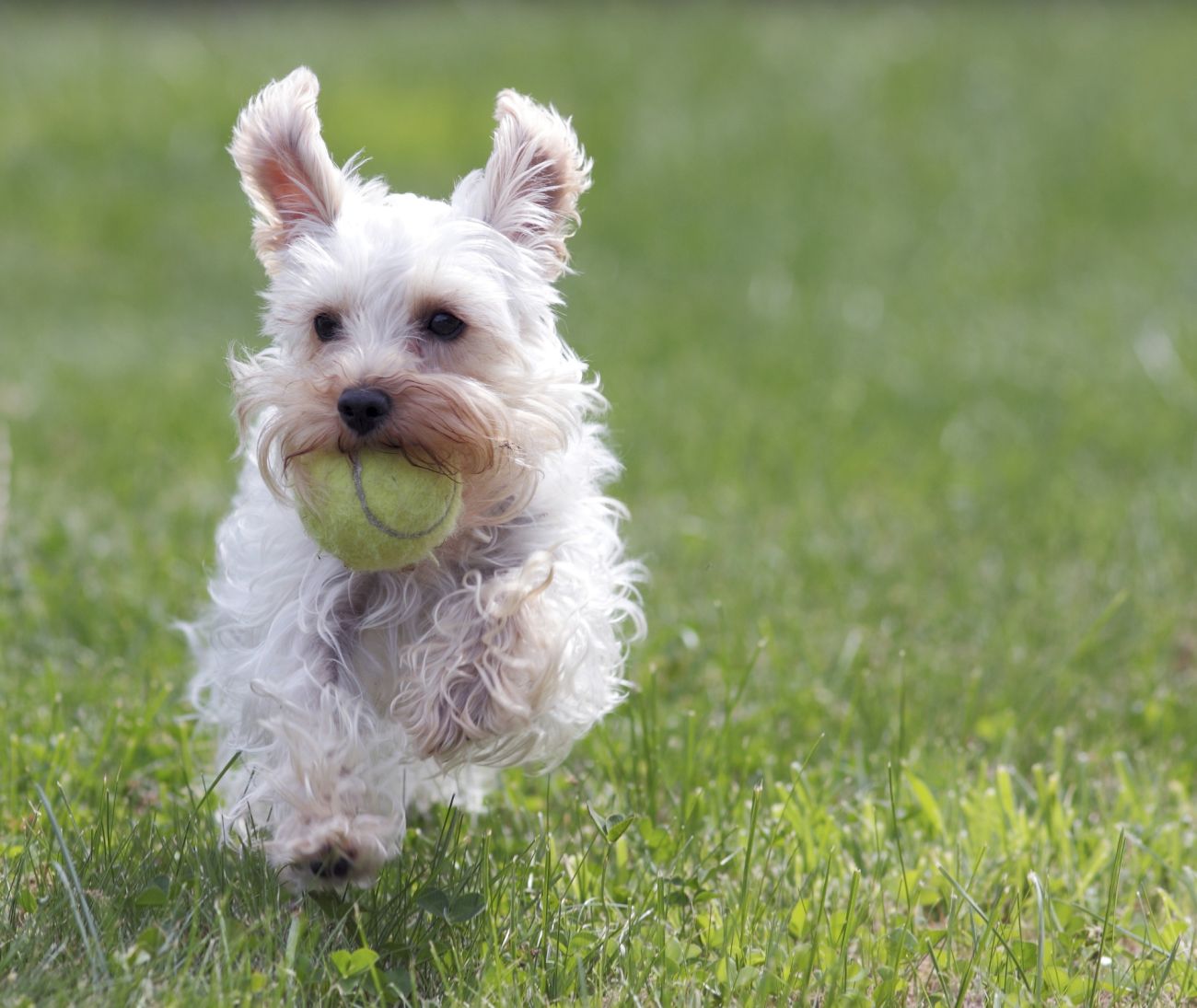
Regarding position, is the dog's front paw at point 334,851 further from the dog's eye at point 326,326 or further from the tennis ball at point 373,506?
the dog's eye at point 326,326

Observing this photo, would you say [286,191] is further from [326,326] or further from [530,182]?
[530,182]

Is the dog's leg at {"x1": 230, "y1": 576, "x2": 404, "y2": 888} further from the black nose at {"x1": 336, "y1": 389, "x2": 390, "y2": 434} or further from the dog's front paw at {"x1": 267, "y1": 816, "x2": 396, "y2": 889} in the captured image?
the black nose at {"x1": 336, "y1": 389, "x2": 390, "y2": 434}

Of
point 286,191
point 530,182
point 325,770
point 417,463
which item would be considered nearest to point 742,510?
point 530,182

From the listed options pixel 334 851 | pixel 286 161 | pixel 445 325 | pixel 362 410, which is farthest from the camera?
pixel 286 161

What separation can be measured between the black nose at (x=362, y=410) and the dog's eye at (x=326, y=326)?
31 cm

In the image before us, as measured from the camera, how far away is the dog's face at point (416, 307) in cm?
324

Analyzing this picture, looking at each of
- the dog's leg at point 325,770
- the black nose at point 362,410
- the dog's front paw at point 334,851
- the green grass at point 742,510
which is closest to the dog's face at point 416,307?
the black nose at point 362,410

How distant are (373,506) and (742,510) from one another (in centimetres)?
370

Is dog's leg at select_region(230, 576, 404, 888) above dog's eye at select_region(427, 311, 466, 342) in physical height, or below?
below

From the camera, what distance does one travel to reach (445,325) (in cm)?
344

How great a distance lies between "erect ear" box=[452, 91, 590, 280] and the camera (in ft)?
11.9

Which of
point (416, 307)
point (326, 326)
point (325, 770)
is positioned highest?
point (416, 307)

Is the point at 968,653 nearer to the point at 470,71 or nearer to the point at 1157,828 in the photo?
the point at 1157,828

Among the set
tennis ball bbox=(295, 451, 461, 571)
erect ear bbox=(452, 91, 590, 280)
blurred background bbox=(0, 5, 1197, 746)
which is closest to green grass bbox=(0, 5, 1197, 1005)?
blurred background bbox=(0, 5, 1197, 746)
